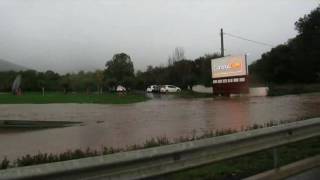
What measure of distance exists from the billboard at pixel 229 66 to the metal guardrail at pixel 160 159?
4281cm

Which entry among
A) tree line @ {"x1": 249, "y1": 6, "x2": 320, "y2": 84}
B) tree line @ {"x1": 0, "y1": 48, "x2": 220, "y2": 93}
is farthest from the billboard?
tree line @ {"x1": 0, "y1": 48, "x2": 220, "y2": 93}

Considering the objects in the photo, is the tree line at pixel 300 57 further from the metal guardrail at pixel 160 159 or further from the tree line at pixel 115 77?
the metal guardrail at pixel 160 159

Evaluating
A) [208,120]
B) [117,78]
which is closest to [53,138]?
[208,120]

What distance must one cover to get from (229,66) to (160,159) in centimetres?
4767

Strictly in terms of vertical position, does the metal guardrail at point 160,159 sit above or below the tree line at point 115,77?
below

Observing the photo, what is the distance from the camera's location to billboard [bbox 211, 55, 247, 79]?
52.4 meters

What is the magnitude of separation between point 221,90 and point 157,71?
227 feet

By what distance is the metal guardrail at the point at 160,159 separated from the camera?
604 cm

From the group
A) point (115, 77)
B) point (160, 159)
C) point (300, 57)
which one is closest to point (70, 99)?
point (300, 57)

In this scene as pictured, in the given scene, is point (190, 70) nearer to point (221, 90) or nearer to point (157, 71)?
point (157, 71)

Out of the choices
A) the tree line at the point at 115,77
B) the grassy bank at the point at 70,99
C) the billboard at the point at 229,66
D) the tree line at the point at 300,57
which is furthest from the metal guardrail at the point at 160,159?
the tree line at the point at 115,77

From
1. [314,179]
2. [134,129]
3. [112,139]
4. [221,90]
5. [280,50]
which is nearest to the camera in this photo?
[314,179]

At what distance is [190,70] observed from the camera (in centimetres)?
10525

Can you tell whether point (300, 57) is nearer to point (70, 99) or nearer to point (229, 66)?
point (229, 66)
